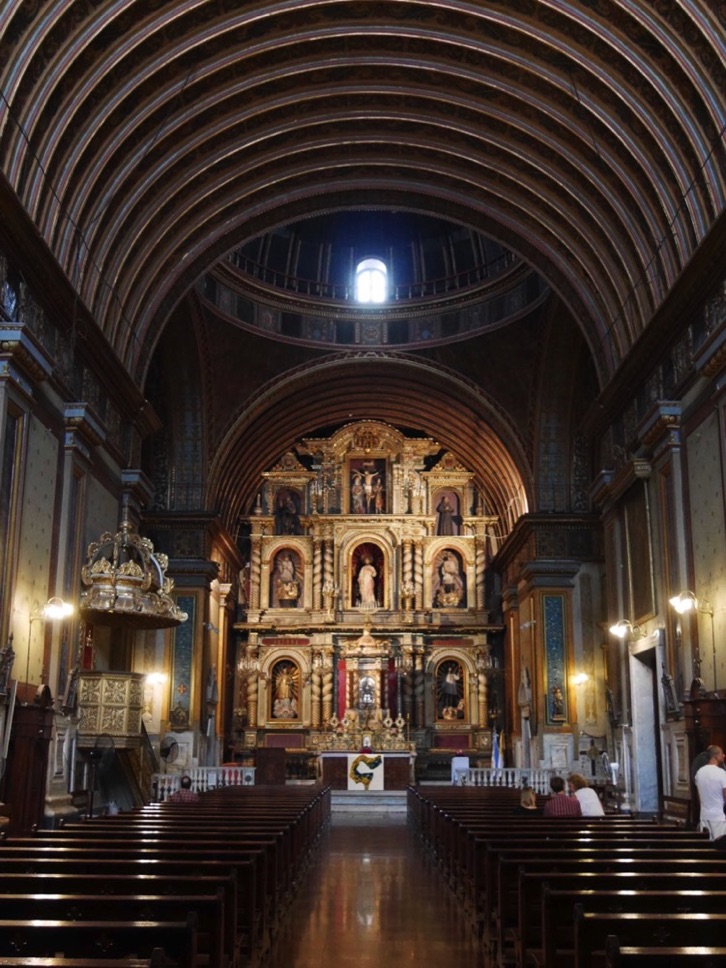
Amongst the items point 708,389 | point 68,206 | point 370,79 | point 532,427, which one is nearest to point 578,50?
point 370,79

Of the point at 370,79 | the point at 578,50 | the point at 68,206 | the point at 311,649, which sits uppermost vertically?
the point at 370,79

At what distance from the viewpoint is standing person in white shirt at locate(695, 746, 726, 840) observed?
10.4 meters

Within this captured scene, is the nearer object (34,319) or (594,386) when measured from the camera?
(34,319)

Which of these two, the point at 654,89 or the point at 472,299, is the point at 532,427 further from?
the point at 654,89

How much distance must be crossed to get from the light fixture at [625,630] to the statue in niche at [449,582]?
57.0 ft

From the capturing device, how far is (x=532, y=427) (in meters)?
28.3

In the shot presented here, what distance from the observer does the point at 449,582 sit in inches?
1438

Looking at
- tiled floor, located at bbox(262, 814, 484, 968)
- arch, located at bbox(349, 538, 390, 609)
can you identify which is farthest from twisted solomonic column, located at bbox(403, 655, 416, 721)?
tiled floor, located at bbox(262, 814, 484, 968)

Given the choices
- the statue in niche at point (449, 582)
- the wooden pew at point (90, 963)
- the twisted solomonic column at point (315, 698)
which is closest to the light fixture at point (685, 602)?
the wooden pew at point (90, 963)

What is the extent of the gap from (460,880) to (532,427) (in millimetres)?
18595

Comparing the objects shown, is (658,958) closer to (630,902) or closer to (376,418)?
(630,902)

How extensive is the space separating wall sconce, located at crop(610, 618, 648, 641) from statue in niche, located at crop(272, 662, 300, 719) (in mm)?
18197

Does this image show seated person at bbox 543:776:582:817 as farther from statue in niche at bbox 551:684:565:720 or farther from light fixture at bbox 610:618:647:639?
statue in niche at bbox 551:684:565:720

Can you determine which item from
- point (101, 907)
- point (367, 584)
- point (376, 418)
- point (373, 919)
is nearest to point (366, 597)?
point (367, 584)
